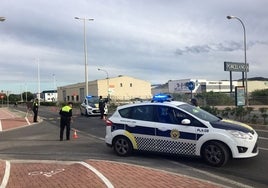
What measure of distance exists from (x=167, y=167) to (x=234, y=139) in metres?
1.68

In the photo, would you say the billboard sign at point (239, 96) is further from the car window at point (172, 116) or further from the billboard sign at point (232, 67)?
the car window at point (172, 116)

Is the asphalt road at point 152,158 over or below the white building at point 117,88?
below

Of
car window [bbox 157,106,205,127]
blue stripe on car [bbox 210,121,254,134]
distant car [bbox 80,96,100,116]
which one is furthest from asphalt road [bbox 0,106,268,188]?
distant car [bbox 80,96,100,116]

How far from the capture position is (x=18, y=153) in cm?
1270

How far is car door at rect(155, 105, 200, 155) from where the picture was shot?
9.80m

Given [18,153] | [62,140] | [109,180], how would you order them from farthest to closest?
[62,140]
[18,153]
[109,180]

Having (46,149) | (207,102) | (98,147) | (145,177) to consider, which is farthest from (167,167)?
(207,102)

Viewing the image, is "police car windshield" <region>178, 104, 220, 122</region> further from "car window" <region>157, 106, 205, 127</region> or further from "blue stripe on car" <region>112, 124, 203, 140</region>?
"blue stripe on car" <region>112, 124, 203, 140</region>

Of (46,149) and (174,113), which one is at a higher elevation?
(174,113)

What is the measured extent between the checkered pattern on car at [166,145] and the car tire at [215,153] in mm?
343

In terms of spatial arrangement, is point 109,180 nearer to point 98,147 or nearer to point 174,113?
point 174,113

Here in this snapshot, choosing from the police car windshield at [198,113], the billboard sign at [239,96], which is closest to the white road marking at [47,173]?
the police car windshield at [198,113]

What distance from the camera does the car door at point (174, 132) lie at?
9805 millimetres

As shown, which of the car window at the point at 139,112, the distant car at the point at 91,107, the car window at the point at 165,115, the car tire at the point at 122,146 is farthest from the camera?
the distant car at the point at 91,107
